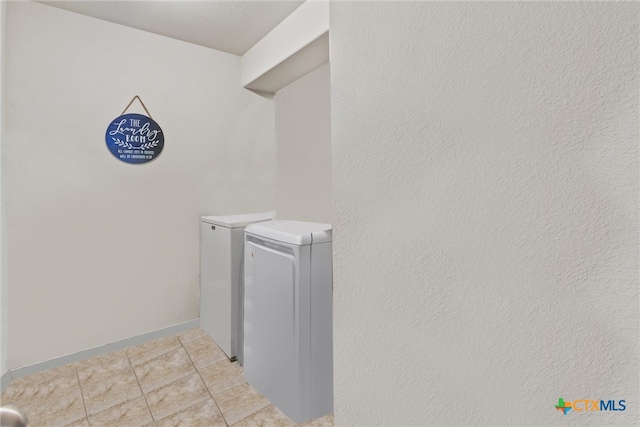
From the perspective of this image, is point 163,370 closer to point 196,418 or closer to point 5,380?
point 196,418

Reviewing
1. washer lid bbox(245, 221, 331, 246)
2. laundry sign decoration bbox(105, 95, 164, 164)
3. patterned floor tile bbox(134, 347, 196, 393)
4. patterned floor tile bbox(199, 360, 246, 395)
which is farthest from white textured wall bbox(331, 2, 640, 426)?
laundry sign decoration bbox(105, 95, 164, 164)

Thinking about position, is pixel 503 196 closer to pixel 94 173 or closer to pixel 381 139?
pixel 381 139

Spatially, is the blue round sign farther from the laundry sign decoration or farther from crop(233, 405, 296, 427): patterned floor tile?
crop(233, 405, 296, 427): patterned floor tile

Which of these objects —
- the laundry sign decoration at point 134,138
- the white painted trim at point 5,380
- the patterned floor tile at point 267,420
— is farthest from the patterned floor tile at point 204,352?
the laundry sign decoration at point 134,138

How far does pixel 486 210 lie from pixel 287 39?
2206 millimetres

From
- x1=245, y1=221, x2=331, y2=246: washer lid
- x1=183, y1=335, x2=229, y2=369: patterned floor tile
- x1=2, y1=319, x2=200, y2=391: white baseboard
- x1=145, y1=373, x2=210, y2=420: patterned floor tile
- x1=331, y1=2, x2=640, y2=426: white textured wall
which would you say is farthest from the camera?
x1=183, y1=335, x2=229, y2=369: patterned floor tile

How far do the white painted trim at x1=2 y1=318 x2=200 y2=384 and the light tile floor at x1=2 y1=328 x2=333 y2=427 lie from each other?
40mm

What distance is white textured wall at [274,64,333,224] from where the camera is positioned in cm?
243

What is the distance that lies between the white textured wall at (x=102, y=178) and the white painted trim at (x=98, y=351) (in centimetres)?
4

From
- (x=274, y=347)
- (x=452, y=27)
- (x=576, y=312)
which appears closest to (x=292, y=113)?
(x=274, y=347)

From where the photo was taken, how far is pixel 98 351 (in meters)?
2.40

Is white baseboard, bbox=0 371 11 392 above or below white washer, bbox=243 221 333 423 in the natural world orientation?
below

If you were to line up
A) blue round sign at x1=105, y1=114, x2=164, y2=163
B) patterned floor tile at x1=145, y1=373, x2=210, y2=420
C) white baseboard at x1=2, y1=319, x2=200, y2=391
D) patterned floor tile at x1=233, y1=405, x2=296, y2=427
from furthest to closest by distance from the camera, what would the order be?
blue round sign at x1=105, y1=114, x2=164, y2=163 → white baseboard at x1=2, y1=319, x2=200, y2=391 → patterned floor tile at x1=145, y1=373, x2=210, y2=420 → patterned floor tile at x1=233, y1=405, x2=296, y2=427

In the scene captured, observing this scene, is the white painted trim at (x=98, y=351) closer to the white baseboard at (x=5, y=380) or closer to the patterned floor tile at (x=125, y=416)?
the white baseboard at (x=5, y=380)
